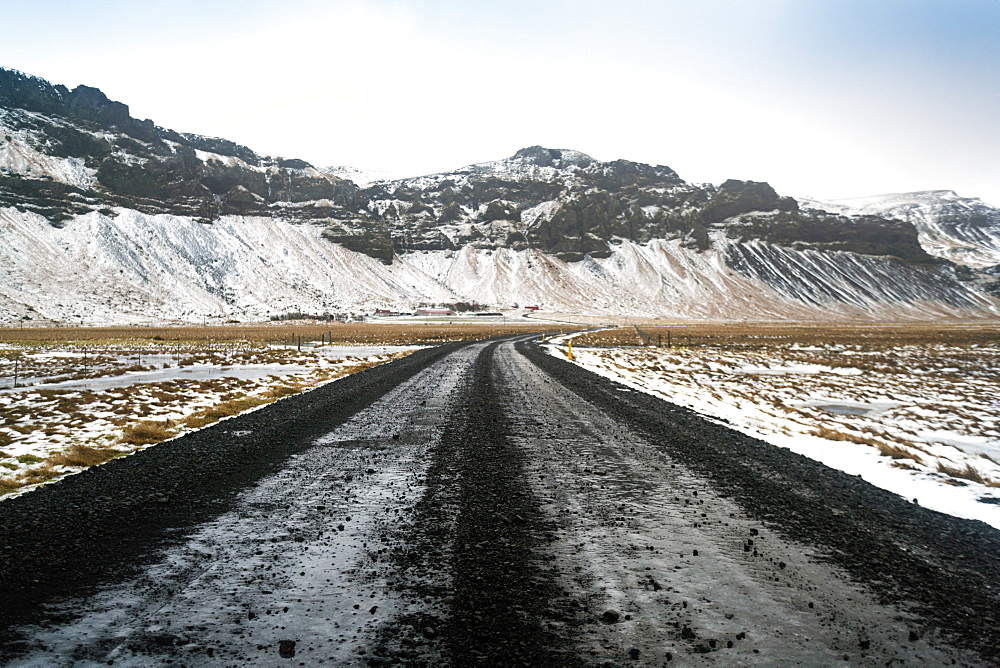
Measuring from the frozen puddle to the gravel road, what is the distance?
0.02m

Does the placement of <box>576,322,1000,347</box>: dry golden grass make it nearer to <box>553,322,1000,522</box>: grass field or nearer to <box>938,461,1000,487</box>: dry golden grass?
<box>553,322,1000,522</box>: grass field

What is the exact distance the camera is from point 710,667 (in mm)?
3018

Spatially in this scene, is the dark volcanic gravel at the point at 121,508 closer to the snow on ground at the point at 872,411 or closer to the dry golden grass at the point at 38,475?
the dry golden grass at the point at 38,475

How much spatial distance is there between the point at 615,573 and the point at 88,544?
4.60 metres

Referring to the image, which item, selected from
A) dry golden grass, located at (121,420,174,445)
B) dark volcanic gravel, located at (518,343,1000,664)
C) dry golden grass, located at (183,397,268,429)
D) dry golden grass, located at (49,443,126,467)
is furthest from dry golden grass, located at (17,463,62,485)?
dark volcanic gravel, located at (518,343,1000,664)

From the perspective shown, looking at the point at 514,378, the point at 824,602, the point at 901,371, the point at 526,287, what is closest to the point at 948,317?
the point at 526,287

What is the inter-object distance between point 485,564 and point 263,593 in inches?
65.2

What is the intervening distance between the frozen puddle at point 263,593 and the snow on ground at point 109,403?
154 inches

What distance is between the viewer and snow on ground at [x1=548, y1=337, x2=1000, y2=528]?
7.93 metres

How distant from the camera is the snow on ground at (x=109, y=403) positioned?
854 cm

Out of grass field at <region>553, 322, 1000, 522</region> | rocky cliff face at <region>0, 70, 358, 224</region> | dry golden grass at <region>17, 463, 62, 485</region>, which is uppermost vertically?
rocky cliff face at <region>0, 70, 358, 224</region>

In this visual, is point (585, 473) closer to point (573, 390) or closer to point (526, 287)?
point (573, 390)

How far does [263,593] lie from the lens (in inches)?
153

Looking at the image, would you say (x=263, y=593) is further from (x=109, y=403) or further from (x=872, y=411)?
(x=872, y=411)
